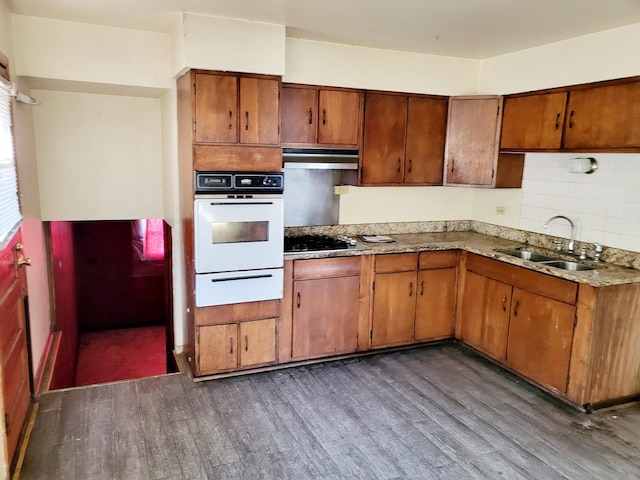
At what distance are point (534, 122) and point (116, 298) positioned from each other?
21.2 feet

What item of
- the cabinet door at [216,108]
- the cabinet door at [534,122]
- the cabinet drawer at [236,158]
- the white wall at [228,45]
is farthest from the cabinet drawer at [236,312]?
the cabinet door at [534,122]

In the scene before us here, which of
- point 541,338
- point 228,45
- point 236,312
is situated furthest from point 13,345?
point 541,338

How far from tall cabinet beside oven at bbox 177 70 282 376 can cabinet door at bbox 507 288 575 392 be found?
1852 millimetres

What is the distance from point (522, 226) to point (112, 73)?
365 centimetres

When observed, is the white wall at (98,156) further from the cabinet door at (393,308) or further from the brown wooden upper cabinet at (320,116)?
the cabinet door at (393,308)

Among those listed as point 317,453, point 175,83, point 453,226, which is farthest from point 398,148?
point 317,453

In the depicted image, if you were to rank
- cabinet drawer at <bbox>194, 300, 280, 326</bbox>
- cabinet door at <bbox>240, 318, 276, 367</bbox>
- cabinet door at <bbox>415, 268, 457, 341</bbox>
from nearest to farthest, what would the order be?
1. cabinet drawer at <bbox>194, 300, 280, 326</bbox>
2. cabinet door at <bbox>240, 318, 276, 367</bbox>
3. cabinet door at <bbox>415, 268, 457, 341</bbox>

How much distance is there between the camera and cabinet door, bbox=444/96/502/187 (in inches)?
162

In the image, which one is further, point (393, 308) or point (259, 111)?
point (393, 308)

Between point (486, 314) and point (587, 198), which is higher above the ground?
point (587, 198)

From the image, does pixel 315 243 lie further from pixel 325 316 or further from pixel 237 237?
pixel 237 237

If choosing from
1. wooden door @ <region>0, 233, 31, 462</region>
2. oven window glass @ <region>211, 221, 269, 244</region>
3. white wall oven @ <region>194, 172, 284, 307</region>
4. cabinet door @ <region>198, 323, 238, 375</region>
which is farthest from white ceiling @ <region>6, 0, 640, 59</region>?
cabinet door @ <region>198, 323, 238, 375</region>

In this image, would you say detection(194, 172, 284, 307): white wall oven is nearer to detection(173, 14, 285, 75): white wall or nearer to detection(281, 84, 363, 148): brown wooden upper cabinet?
detection(281, 84, 363, 148): brown wooden upper cabinet

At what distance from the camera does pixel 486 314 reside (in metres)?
3.99
